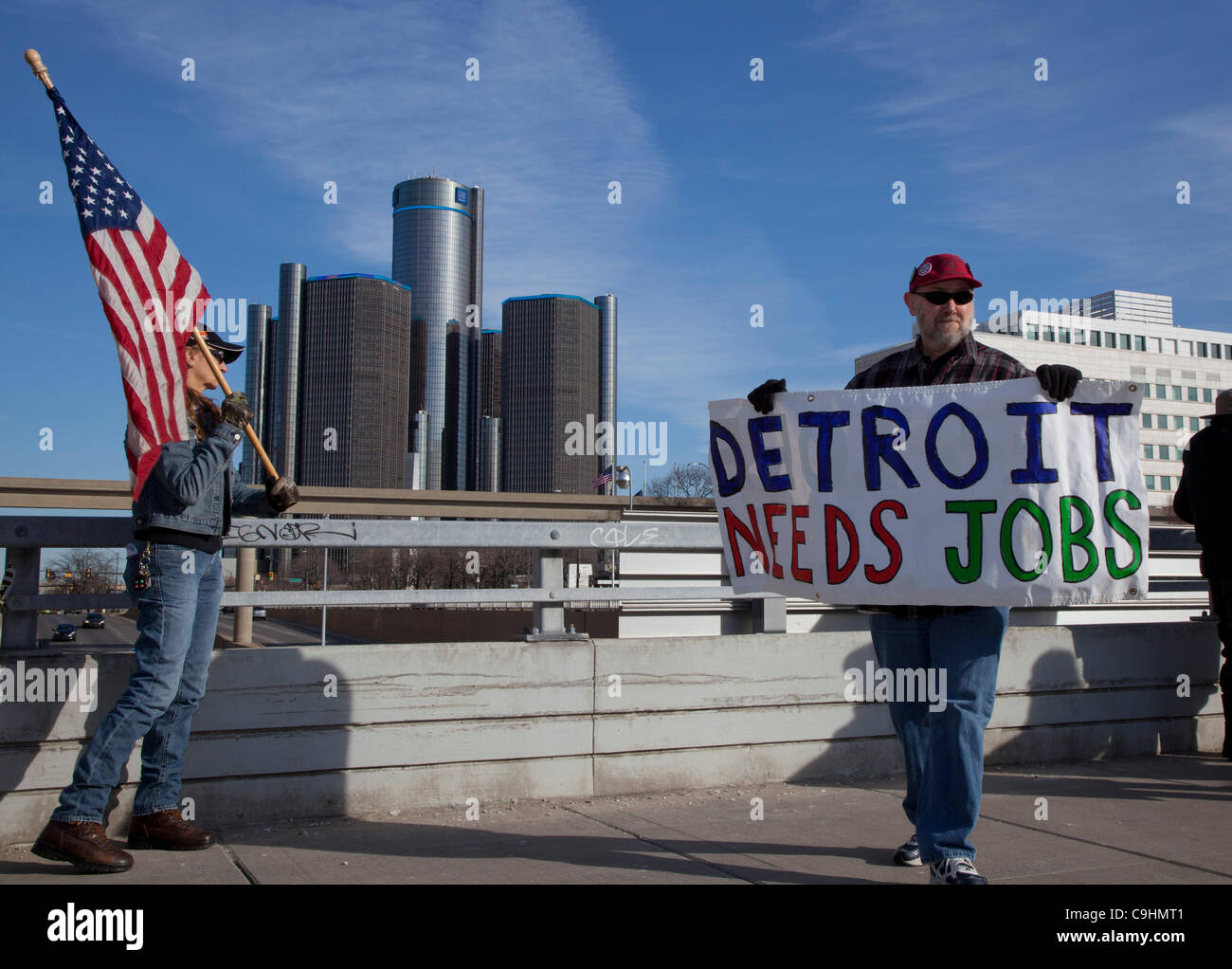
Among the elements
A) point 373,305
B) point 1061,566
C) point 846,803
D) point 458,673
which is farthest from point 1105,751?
point 373,305

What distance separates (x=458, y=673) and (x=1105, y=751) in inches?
173

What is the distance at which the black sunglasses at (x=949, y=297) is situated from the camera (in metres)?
4.19

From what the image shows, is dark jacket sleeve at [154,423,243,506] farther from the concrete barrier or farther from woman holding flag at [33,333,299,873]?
the concrete barrier

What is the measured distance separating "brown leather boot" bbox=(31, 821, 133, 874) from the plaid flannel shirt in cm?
312

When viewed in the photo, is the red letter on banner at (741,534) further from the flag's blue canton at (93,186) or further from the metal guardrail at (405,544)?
the flag's blue canton at (93,186)

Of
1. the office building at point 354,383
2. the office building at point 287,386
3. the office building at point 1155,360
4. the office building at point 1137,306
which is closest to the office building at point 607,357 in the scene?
the office building at point 354,383

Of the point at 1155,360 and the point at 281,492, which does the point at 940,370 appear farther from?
the point at 1155,360

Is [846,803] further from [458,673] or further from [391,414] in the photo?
[391,414]

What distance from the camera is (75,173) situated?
4.84 metres

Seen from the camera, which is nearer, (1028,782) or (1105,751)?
(1028,782)

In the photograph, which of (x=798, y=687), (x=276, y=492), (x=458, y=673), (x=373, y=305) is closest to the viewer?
(x=276, y=492)

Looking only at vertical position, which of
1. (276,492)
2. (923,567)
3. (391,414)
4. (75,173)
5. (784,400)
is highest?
(391,414)

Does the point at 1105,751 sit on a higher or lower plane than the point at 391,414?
lower

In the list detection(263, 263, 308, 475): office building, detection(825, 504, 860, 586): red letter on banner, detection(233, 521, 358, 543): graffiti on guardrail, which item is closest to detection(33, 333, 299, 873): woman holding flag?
detection(233, 521, 358, 543): graffiti on guardrail
